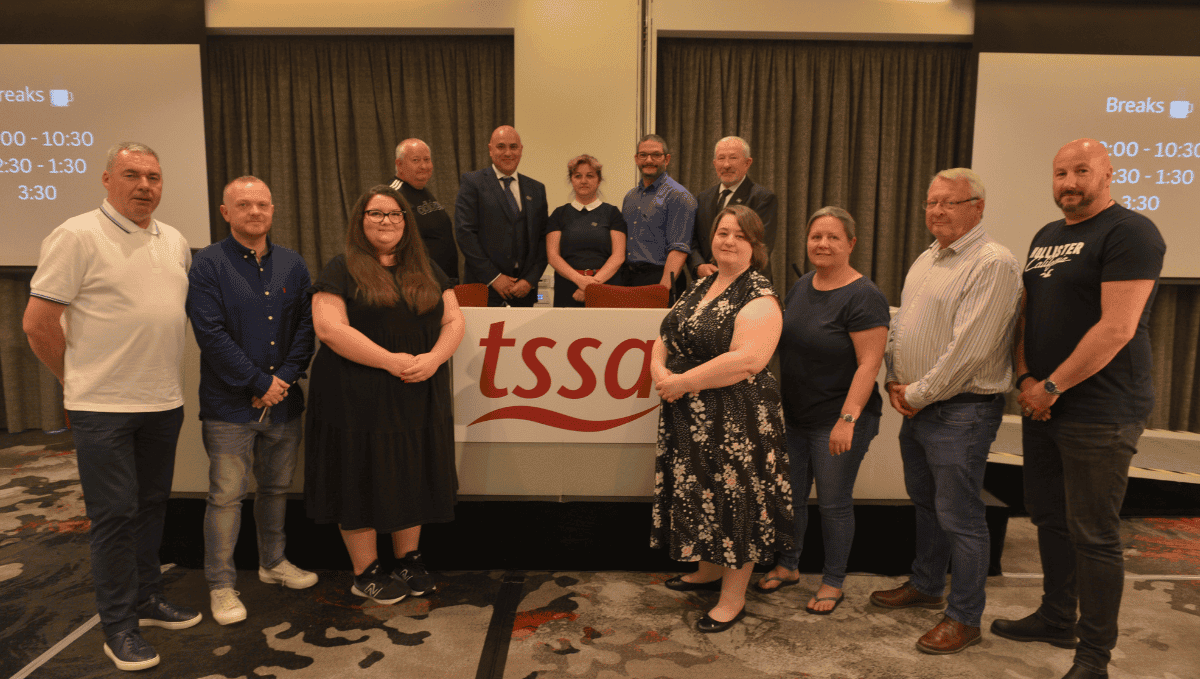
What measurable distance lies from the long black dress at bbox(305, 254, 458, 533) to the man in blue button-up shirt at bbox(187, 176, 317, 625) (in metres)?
0.14

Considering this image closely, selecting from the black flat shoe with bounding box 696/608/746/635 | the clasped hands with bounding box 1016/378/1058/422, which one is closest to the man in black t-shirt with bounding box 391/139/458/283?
the black flat shoe with bounding box 696/608/746/635

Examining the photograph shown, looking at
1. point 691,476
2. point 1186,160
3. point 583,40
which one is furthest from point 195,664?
point 1186,160

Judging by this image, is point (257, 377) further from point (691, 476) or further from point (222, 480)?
point (691, 476)

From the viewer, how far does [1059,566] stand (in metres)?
2.31

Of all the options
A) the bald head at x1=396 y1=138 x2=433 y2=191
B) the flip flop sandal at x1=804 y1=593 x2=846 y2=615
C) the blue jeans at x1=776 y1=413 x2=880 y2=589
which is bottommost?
the flip flop sandal at x1=804 y1=593 x2=846 y2=615

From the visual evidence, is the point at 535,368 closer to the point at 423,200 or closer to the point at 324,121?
the point at 423,200

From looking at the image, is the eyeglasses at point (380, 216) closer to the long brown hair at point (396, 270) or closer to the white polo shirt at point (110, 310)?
the long brown hair at point (396, 270)

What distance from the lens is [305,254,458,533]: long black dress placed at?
7.99 ft

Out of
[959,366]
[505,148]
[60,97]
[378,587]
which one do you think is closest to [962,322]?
[959,366]

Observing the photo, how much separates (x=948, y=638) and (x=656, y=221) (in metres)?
2.43

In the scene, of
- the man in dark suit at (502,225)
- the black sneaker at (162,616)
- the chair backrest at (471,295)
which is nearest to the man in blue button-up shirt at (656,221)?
the man in dark suit at (502,225)

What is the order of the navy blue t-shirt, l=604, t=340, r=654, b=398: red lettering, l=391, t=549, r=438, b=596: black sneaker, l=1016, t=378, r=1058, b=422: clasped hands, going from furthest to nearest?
l=604, t=340, r=654, b=398: red lettering, l=391, t=549, r=438, b=596: black sneaker, the navy blue t-shirt, l=1016, t=378, r=1058, b=422: clasped hands

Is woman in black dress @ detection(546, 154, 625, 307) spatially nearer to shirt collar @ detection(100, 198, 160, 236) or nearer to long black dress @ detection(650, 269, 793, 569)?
long black dress @ detection(650, 269, 793, 569)

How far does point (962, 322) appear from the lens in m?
2.17
